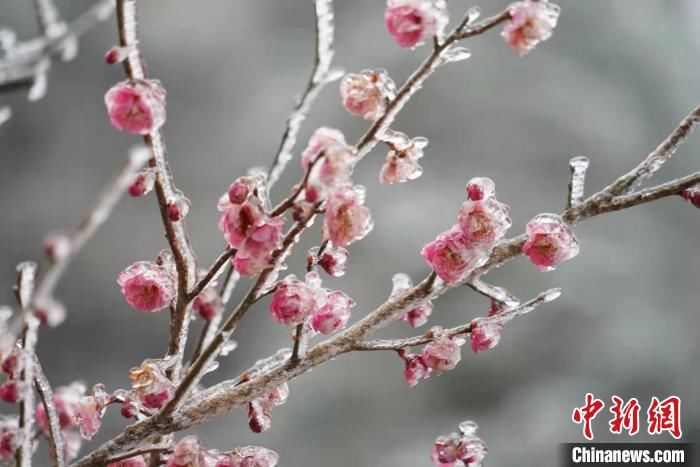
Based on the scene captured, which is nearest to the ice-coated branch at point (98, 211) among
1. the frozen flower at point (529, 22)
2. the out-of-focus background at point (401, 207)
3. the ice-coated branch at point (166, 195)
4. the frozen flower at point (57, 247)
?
the frozen flower at point (57, 247)

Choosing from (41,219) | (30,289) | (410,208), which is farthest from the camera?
(410,208)

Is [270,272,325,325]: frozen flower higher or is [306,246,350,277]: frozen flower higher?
[306,246,350,277]: frozen flower

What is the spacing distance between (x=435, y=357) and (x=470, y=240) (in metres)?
0.09

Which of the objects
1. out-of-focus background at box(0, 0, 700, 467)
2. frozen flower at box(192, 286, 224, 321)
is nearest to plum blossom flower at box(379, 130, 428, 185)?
frozen flower at box(192, 286, 224, 321)

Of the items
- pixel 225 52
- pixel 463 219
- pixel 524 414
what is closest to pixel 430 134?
pixel 225 52

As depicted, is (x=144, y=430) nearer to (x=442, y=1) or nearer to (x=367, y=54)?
(x=442, y=1)

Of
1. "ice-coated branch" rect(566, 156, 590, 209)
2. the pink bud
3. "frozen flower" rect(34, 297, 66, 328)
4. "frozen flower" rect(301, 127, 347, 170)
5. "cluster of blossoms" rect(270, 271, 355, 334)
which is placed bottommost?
"frozen flower" rect(34, 297, 66, 328)

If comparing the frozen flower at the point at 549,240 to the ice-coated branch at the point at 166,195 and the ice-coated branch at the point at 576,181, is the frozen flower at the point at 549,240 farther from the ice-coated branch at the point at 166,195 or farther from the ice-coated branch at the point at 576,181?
the ice-coated branch at the point at 166,195

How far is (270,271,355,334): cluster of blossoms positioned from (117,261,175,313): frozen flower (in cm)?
7

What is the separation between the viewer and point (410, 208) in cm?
158

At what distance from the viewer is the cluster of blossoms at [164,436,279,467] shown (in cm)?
35

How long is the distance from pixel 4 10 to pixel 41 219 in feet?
1.60

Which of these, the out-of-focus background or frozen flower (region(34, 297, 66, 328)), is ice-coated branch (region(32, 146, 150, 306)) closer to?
frozen flower (region(34, 297, 66, 328))

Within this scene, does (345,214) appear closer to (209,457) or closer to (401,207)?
(209,457)
